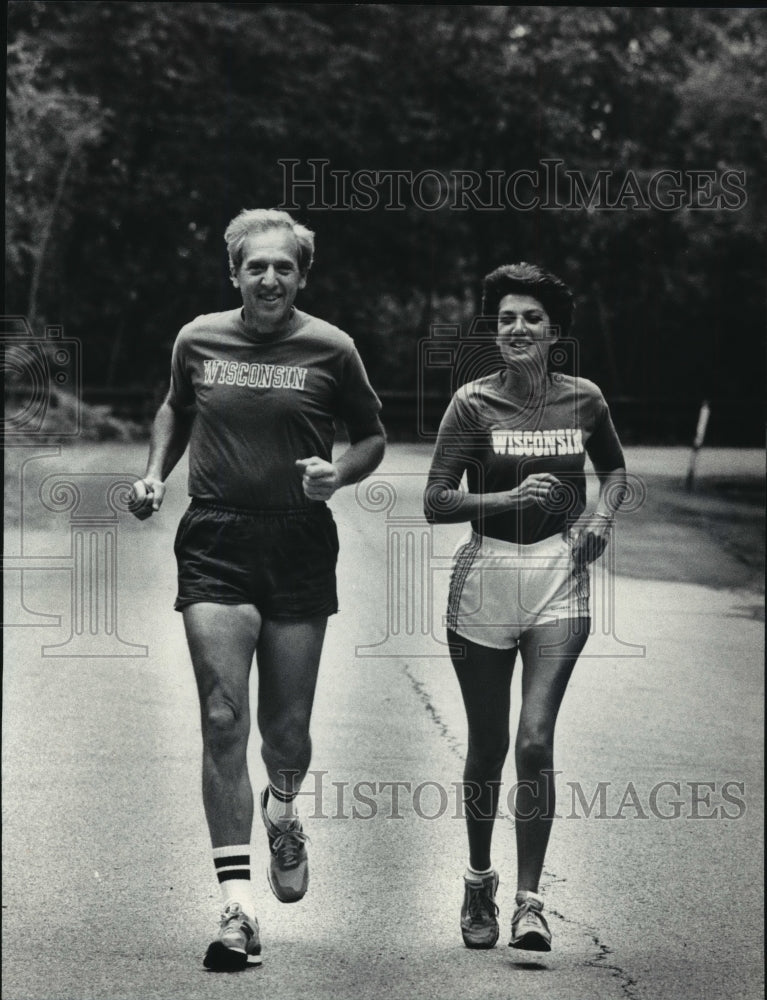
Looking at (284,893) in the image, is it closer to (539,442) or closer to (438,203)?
(539,442)

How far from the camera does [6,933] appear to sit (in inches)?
202

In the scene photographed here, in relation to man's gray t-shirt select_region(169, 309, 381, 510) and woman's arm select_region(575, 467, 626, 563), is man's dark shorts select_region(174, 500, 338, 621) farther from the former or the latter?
woman's arm select_region(575, 467, 626, 563)

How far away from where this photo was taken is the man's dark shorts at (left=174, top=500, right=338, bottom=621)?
9.56ft

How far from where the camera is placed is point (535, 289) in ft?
9.73

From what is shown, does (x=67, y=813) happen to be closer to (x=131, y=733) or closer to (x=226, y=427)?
(x=131, y=733)

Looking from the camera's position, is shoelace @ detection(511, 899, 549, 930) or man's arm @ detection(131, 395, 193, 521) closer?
man's arm @ detection(131, 395, 193, 521)

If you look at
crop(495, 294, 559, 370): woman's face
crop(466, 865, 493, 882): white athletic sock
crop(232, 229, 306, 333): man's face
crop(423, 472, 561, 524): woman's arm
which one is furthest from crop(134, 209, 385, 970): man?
crop(466, 865, 493, 882): white athletic sock

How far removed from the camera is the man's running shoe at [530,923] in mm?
3264

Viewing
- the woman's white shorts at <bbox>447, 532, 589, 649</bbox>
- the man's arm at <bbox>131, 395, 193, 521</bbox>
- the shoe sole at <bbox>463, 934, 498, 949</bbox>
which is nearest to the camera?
the man's arm at <bbox>131, 395, 193, 521</bbox>

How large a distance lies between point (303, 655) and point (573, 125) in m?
2.22

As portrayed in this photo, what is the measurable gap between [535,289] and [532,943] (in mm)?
1332

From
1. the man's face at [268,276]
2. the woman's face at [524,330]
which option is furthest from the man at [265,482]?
the woman's face at [524,330]

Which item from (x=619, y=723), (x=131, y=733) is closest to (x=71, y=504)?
(x=619, y=723)

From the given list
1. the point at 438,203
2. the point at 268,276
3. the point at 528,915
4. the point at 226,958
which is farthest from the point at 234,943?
the point at 438,203
